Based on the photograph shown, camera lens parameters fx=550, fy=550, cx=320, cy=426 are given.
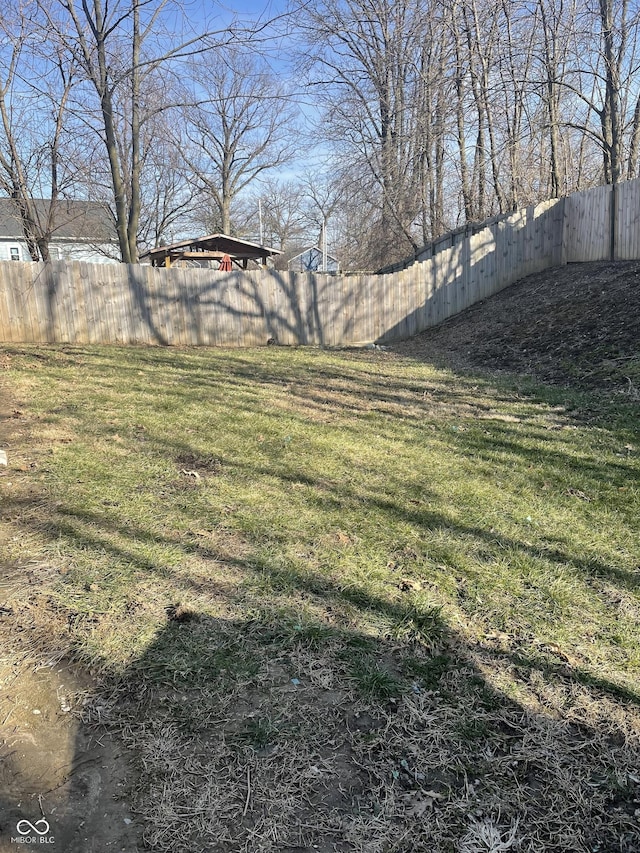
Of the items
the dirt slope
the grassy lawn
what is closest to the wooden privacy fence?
the dirt slope

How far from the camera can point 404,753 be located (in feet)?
5.68

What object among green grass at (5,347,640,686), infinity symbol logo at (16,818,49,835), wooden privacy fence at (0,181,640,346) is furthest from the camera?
wooden privacy fence at (0,181,640,346)

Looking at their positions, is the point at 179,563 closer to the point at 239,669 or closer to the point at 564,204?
the point at 239,669

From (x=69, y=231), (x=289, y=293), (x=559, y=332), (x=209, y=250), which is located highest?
(x=69, y=231)

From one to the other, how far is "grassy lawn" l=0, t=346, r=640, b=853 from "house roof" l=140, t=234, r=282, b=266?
524 inches

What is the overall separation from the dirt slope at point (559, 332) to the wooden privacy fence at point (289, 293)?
0.64 meters

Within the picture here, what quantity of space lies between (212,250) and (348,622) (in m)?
18.0

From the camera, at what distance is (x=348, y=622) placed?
91.2 inches

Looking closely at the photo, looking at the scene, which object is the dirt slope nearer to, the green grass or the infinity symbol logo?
the green grass

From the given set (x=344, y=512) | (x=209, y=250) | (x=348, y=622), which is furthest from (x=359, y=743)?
(x=209, y=250)

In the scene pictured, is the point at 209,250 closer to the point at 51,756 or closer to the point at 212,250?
the point at 212,250

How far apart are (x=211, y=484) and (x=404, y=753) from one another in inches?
90.6

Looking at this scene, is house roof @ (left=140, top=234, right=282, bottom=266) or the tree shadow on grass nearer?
the tree shadow on grass

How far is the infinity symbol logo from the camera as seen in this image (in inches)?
56.7
